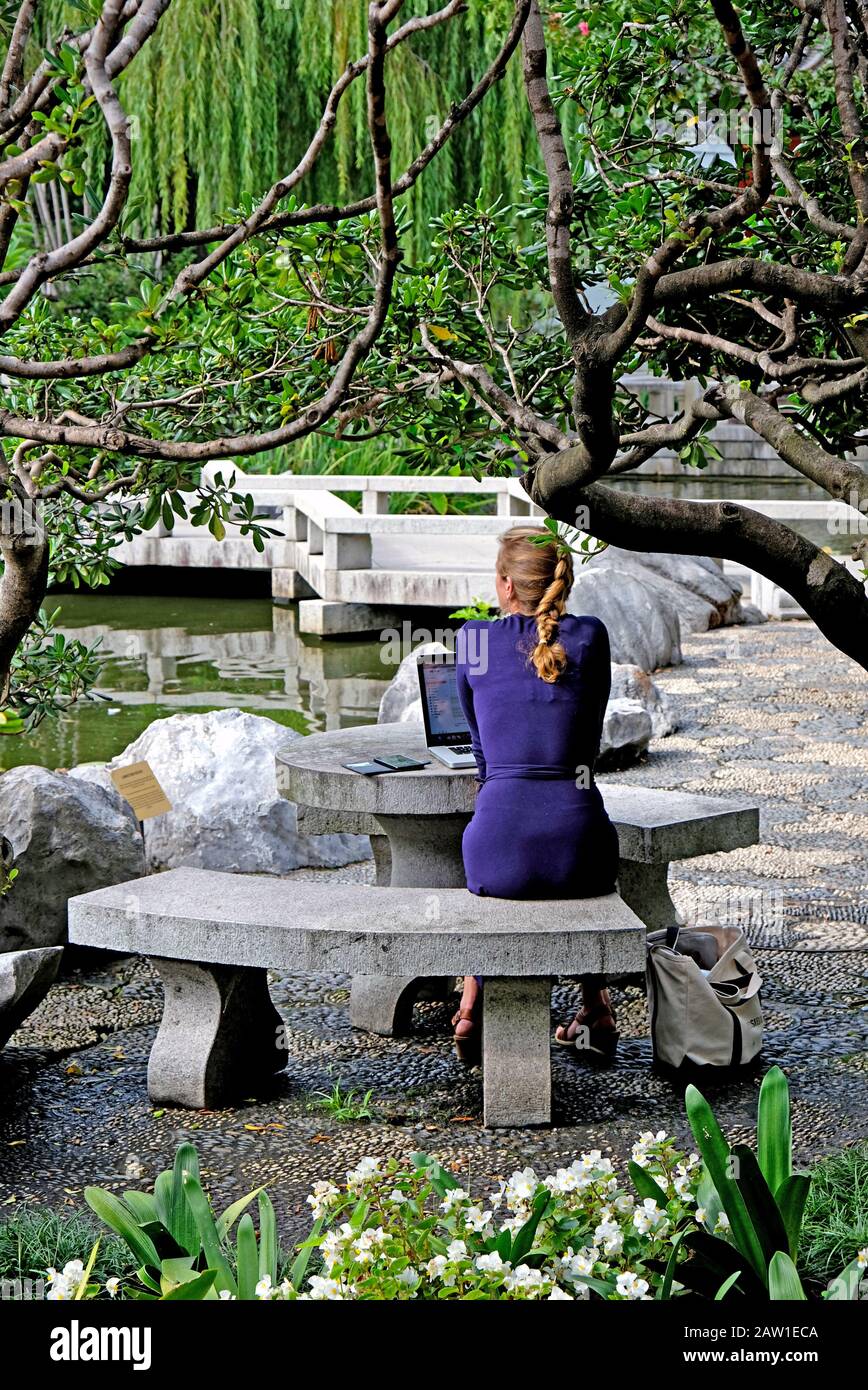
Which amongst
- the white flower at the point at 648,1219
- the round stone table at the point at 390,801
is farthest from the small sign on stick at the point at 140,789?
the white flower at the point at 648,1219

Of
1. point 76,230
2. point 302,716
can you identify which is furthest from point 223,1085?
point 76,230

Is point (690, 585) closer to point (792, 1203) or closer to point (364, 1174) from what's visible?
point (792, 1203)

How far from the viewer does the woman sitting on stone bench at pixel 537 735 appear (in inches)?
168

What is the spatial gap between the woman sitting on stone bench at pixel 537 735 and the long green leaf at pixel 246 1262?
5.82 feet

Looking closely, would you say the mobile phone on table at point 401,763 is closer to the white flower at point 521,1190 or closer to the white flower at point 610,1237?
the white flower at point 521,1190

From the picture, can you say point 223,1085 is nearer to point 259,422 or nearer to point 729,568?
point 259,422

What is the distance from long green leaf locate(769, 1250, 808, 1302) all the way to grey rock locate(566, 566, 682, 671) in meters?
8.81

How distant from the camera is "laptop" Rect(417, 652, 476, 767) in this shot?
5301 mm

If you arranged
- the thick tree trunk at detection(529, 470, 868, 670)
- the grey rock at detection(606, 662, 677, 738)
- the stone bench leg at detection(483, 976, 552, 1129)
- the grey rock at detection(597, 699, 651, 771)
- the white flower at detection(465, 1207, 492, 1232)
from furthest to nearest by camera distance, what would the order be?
1. the grey rock at detection(606, 662, 677, 738)
2. the grey rock at detection(597, 699, 651, 771)
3. the stone bench leg at detection(483, 976, 552, 1129)
4. the thick tree trunk at detection(529, 470, 868, 670)
5. the white flower at detection(465, 1207, 492, 1232)

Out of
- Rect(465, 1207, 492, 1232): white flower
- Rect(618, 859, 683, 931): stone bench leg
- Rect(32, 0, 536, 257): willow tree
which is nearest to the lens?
Rect(465, 1207, 492, 1232): white flower

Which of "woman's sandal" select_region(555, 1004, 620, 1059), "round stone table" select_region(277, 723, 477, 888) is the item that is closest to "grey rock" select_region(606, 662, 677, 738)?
"round stone table" select_region(277, 723, 477, 888)

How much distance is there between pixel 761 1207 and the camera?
2711 millimetres

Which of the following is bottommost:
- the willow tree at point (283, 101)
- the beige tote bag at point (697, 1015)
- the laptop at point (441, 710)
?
the beige tote bag at point (697, 1015)

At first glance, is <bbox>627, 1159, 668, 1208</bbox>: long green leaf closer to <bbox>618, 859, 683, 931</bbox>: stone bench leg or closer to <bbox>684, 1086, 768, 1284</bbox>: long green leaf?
<bbox>684, 1086, 768, 1284</bbox>: long green leaf
